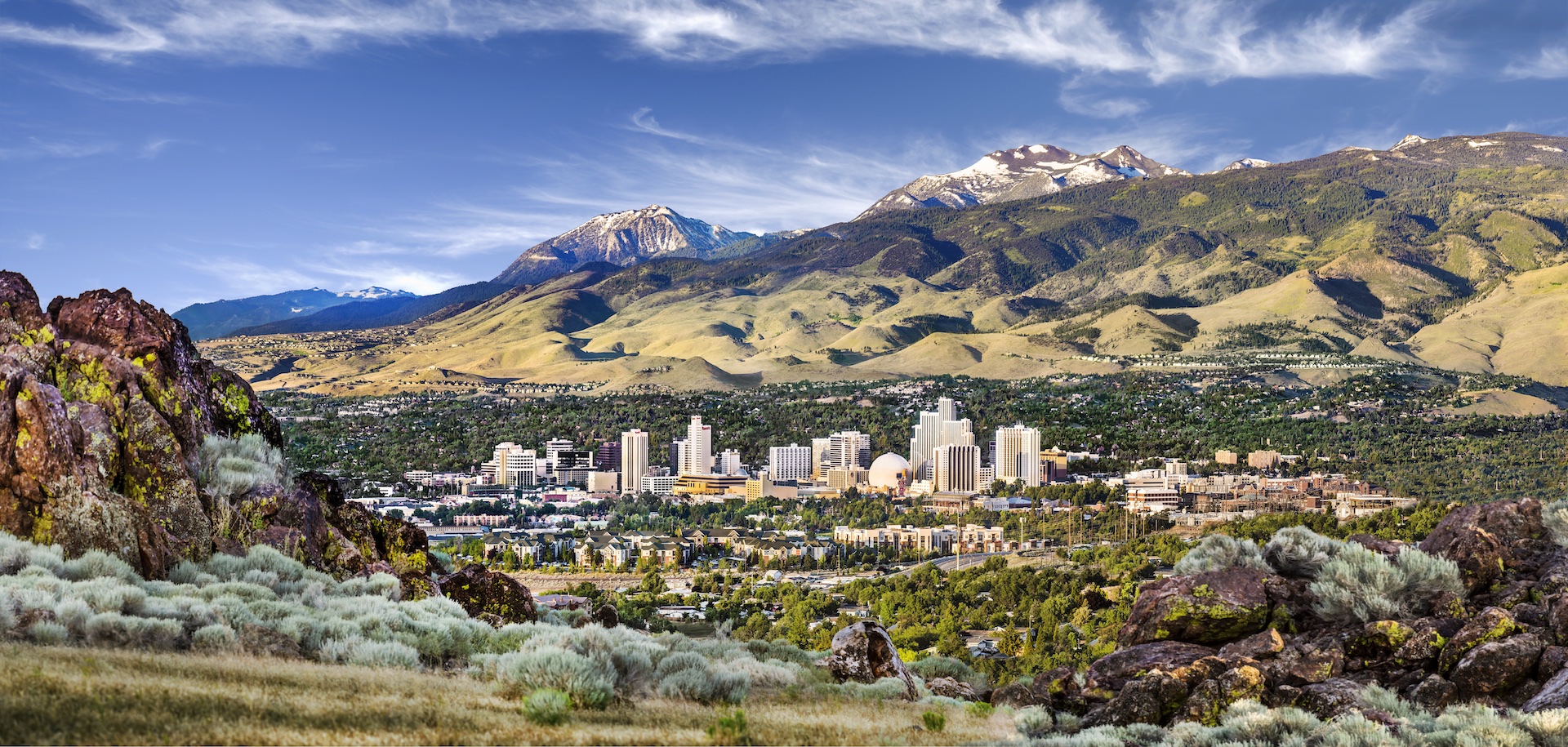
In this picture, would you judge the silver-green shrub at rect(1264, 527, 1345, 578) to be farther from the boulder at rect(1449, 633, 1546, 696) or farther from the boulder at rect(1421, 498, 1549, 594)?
the boulder at rect(1449, 633, 1546, 696)

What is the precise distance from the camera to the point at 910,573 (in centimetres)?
5275

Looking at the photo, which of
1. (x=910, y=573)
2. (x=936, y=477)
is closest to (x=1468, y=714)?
(x=910, y=573)

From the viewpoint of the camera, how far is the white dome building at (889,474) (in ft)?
332

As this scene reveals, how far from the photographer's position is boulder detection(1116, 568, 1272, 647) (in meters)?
14.0

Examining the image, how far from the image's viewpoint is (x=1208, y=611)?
14.1 m

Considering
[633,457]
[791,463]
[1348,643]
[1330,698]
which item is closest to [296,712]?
[1330,698]

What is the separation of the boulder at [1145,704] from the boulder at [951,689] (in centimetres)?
294

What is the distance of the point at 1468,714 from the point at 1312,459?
9433cm

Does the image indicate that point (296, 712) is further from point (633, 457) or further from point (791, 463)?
point (791, 463)

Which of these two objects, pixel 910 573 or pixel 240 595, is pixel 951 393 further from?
pixel 240 595

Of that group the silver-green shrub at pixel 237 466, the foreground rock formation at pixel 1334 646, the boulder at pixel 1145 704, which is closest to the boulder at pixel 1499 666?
the foreground rock formation at pixel 1334 646

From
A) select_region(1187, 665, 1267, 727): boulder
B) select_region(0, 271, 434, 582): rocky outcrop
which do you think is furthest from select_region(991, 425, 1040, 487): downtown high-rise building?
select_region(1187, 665, 1267, 727): boulder

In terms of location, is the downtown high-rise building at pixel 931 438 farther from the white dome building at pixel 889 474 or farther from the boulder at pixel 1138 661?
the boulder at pixel 1138 661

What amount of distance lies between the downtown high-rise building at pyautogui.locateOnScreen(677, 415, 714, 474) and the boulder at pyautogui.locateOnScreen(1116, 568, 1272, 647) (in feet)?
316
